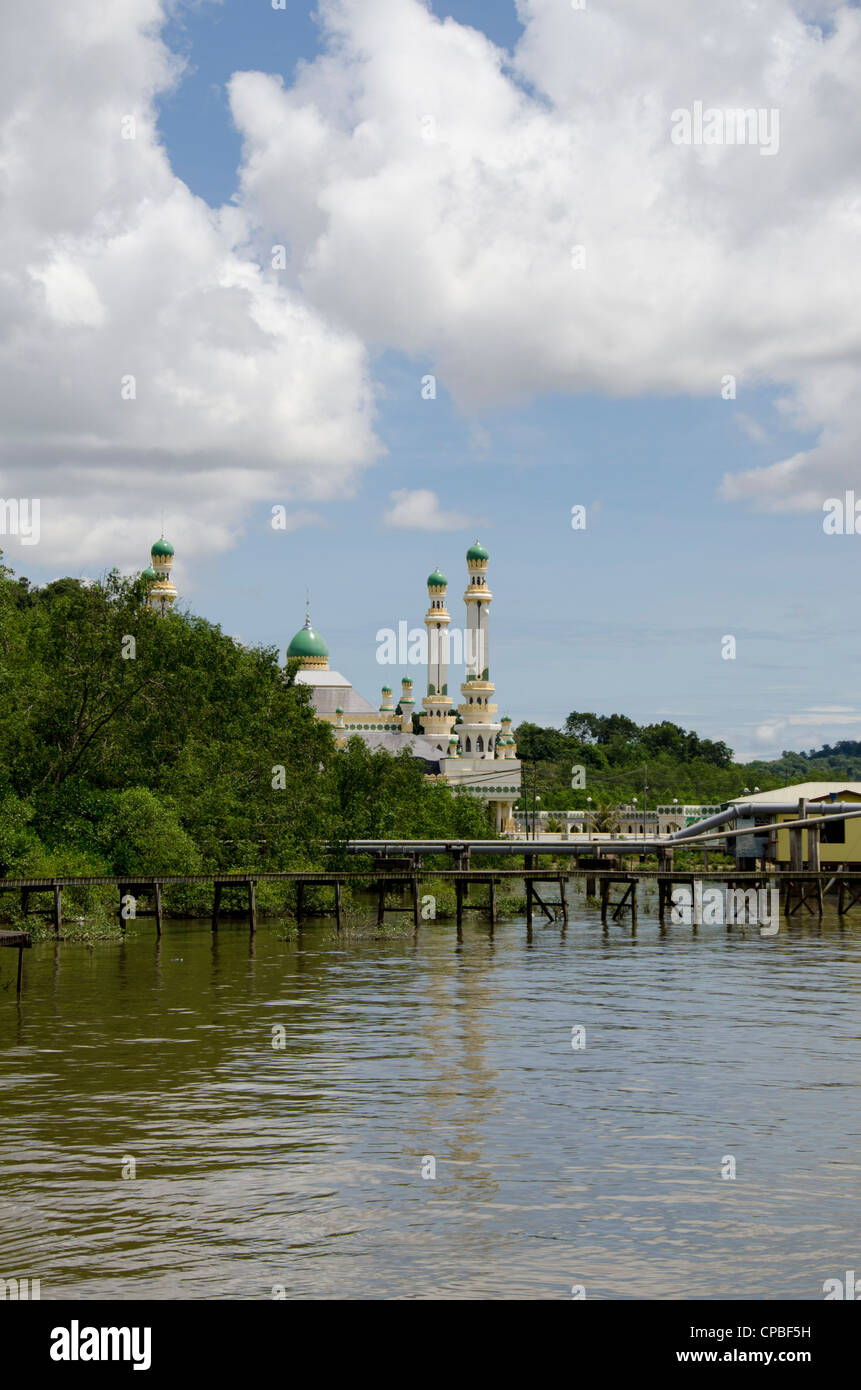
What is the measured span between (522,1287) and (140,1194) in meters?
5.67

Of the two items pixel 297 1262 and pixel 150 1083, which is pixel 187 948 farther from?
pixel 297 1262

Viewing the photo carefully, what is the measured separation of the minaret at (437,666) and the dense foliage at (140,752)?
92.9 metres

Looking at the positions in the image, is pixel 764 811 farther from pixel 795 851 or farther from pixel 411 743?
pixel 411 743

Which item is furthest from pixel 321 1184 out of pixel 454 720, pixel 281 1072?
pixel 454 720

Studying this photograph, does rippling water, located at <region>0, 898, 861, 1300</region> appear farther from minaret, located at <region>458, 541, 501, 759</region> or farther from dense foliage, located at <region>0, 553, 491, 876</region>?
minaret, located at <region>458, 541, 501, 759</region>

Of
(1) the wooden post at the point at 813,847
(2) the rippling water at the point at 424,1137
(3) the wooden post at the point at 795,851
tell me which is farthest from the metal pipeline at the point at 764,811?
(2) the rippling water at the point at 424,1137

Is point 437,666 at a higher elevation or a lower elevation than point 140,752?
higher

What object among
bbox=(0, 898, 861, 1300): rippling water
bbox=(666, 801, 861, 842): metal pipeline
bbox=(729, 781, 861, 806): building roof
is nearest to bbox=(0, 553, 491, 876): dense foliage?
bbox=(0, 898, 861, 1300): rippling water

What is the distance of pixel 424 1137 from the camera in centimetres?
2197

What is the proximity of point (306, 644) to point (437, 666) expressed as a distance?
21.5 meters

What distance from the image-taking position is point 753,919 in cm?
7212

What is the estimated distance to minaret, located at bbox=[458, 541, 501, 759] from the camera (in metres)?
157

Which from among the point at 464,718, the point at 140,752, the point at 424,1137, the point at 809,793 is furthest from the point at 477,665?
the point at 424,1137
